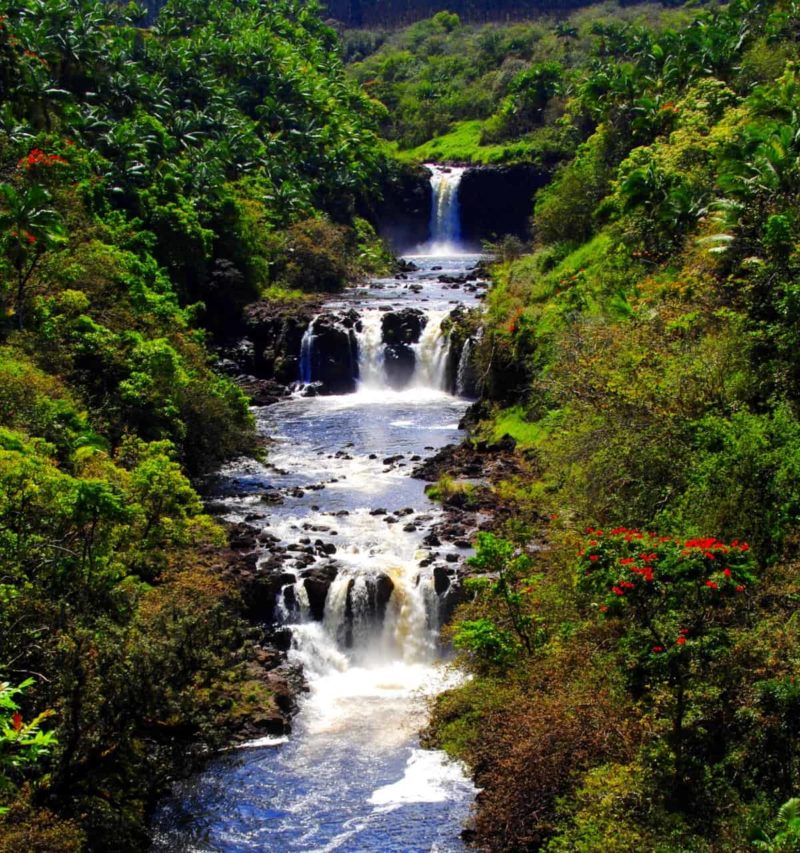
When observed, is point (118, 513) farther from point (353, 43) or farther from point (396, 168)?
point (353, 43)

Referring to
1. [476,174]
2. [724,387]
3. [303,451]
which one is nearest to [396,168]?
[476,174]

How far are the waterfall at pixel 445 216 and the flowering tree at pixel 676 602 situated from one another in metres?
78.1

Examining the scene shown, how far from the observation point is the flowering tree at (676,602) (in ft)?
50.1

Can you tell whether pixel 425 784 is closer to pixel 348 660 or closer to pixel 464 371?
pixel 348 660

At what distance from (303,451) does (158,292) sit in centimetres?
1330

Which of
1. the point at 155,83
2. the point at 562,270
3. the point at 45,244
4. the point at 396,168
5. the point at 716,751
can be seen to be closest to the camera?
the point at 716,751

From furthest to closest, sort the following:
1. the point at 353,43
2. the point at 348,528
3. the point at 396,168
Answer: the point at 353,43 → the point at 396,168 → the point at 348,528

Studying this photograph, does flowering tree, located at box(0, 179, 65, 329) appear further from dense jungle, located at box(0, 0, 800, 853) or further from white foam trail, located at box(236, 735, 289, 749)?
white foam trail, located at box(236, 735, 289, 749)

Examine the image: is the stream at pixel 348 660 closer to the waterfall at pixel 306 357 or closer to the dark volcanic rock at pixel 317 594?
the dark volcanic rock at pixel 317 594

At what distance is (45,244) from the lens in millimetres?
34500

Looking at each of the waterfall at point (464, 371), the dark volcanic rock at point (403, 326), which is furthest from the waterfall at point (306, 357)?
the waterfall at point (464, 371)

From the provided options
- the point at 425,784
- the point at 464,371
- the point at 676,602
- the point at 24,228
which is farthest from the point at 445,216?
the point at 676,602

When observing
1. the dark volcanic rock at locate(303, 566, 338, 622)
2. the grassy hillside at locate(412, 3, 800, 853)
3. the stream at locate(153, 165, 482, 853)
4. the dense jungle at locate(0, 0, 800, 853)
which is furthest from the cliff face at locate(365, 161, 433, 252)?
the dark volcanic rock at locate(303, 566, 338, 622)

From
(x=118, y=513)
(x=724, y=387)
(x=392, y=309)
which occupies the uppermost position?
(x=392, y=309)
